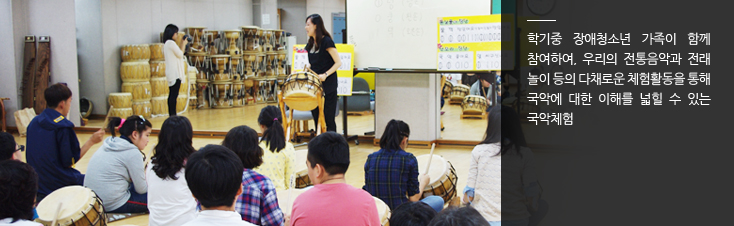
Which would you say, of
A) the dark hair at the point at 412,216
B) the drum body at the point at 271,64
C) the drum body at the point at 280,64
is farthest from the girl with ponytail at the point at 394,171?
the drum body at the point at 280,64

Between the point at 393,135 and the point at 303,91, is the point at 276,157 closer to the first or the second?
the point at 393,135

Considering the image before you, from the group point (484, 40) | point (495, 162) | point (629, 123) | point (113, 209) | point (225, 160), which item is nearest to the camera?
point (225, 160)

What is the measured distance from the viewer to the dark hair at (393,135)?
3.52 meters

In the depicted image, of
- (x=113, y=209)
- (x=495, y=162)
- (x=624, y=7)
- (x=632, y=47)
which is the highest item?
(x=624, y=7)

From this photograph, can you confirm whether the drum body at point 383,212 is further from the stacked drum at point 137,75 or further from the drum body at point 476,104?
the stacked drum at point 137,75

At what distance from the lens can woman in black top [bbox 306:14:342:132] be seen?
6.29 metres

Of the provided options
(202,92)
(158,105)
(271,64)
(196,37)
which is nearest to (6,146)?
(158,105)

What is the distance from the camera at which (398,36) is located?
6891mm

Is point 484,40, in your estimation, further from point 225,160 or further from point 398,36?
point 225,160

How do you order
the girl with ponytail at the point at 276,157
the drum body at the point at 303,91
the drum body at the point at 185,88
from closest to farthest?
1. the girl with ponytail at the point at 276,157
2. the drum body at the point at 303,91
3. the drum body at the point at 185,88

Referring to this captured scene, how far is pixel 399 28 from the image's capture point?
688 centimetres

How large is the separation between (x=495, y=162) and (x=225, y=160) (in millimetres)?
1701

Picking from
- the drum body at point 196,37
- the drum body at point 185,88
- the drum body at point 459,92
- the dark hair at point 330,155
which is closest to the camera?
the dark hair at point 330,155

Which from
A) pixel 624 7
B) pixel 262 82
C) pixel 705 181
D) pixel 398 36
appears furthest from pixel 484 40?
pixel 262 82
